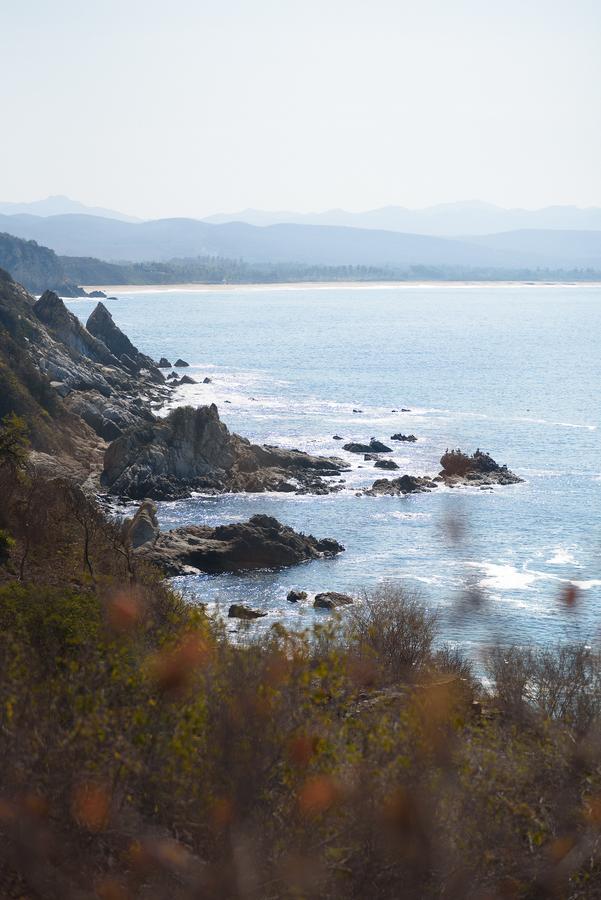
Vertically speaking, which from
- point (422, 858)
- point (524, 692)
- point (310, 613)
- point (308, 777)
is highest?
point (308, 777)

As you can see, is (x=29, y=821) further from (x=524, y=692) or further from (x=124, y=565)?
(x=124, y=565)

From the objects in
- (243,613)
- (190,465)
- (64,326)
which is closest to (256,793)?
(243,613)

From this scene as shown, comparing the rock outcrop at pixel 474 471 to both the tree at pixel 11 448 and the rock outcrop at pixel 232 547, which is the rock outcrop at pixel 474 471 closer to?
the rock outcrop at pixel 232 547

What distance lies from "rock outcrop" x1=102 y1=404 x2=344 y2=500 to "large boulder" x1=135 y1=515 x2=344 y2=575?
12.4m

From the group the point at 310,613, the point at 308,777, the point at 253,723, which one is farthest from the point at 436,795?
the point at 310,613

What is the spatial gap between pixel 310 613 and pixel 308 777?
3160cm

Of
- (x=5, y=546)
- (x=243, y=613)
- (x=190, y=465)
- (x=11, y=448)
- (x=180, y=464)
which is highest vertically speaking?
(x=11, y=448)

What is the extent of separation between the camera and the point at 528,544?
5972cm

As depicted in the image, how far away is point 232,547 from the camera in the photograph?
184ft

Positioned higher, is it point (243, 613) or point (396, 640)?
point (396, 640)

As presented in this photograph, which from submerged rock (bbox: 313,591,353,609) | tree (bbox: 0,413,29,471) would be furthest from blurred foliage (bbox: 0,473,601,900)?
tree (bbox: 0,413,29,471)

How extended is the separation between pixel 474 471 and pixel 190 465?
2047 cm

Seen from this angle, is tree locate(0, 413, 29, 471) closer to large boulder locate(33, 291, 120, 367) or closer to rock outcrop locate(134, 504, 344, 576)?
rock outcrop locate(134, 504, 344, 576)

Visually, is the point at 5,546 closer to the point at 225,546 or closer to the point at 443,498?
the point at 225,546
